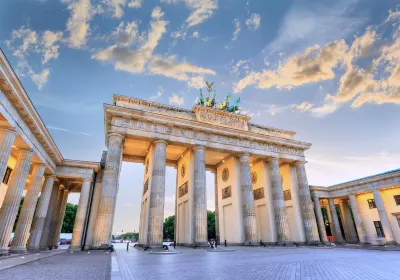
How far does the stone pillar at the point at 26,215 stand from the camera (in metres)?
17.5

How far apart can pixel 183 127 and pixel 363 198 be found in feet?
102

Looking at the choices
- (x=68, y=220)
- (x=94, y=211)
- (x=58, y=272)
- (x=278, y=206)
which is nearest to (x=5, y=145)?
(x=58, y=272)

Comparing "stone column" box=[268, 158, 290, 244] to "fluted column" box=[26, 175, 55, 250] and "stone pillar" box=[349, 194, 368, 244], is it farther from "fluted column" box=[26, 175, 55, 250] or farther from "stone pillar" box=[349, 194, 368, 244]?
"fluted column" box=[26, 175, 55, 250]

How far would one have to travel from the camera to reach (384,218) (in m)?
29.5

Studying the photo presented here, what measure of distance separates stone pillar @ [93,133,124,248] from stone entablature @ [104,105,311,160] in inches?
64.0

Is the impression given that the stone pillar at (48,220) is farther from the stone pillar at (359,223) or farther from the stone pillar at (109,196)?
the stone pillar at (359,223)

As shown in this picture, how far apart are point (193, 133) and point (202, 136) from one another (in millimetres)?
1135

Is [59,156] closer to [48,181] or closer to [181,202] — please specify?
[48,181]

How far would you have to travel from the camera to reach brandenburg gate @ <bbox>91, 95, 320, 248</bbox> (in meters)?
21.4

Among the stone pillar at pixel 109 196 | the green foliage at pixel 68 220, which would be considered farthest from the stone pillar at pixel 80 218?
the green foliage at pixel 68 220

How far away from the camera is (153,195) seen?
2133 cm

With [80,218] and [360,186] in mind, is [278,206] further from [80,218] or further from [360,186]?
[80,218]

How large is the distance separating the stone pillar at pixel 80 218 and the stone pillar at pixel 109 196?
11.5ft

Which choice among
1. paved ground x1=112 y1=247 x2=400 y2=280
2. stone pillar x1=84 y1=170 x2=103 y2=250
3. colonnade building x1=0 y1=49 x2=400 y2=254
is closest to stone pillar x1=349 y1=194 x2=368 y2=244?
colonnade building x1=0 y1=49 x2=400 y2=254
